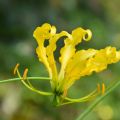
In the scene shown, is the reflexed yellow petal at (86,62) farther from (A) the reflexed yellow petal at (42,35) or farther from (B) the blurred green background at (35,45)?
(B) the blurred green background at (35,45)

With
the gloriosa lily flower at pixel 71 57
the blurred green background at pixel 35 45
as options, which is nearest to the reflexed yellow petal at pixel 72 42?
the gloriosa lily flower at pixel 71 57

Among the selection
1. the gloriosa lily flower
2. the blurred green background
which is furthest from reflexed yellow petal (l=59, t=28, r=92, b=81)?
the blurred green background

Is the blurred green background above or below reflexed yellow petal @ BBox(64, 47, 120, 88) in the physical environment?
below

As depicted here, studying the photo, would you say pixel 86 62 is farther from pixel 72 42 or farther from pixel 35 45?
pixel 35 45

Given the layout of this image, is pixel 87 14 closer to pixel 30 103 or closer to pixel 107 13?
pixel 107 13

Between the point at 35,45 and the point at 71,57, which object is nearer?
the point at 71,57

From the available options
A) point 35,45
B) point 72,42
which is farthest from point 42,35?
point 35,45

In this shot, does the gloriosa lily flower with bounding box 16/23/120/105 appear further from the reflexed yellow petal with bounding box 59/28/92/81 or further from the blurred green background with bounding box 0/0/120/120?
the blurred green background with bounding box 0/0/120/120

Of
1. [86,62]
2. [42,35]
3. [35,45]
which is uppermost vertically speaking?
[42,35]
